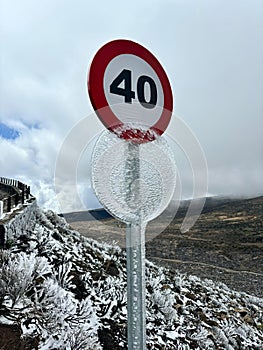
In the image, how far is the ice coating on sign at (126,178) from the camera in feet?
3.38

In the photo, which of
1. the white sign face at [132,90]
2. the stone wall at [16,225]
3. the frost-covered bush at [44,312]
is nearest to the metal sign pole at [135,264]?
A: the white sign face at [132,90]

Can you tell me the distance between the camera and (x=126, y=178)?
103cm

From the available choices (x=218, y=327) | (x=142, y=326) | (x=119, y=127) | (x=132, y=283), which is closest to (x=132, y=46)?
(x=119, y=127)

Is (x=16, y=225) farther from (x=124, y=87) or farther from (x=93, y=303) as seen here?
(x=124, y=87)

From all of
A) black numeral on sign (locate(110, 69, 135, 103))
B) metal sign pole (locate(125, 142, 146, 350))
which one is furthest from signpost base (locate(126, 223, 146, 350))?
black numeral on sign (locate(110, 69, 135, 103))

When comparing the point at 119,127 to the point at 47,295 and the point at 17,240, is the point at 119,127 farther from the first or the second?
the point at 17,240

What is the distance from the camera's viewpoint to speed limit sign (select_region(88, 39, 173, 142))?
101 cm

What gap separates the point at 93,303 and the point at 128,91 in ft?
12.6

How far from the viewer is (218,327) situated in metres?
5.57

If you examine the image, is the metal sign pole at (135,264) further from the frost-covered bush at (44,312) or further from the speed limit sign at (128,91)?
the frost-covered bush at (44,312)

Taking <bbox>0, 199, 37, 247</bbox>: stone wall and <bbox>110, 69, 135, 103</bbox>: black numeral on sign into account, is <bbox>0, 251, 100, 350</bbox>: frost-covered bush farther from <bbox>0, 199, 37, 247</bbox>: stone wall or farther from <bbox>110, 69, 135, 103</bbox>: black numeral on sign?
<bbox>110, 69, 135, 103</bbox>: black numeral on sign

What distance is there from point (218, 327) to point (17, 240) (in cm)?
367

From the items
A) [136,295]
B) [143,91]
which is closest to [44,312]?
[136,295]

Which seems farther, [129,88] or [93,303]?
Answer: [93,303]
